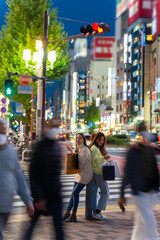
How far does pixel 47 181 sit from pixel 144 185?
117 centimetres

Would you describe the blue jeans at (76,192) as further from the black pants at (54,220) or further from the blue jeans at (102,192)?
the black pants at (54,220)

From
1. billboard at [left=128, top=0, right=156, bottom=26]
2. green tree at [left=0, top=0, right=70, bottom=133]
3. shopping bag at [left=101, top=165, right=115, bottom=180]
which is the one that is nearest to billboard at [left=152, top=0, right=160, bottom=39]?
billboard at [left=128, top=0, right=156, bottom=26]

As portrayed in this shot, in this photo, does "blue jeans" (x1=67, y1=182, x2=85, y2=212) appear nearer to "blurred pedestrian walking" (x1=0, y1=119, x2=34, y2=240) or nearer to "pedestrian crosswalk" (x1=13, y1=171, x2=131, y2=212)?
"pedestrian crosswalk" (x1=13, y1=171, x2=131, y2=212)

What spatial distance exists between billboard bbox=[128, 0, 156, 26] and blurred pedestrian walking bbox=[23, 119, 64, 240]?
104121 millimetres

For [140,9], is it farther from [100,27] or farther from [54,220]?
[54,220]

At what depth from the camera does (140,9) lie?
361 feet

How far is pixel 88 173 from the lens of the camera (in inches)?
303

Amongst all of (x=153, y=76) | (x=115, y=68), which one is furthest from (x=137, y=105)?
(x=115, y=68)

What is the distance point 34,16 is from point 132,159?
33507 millimetres

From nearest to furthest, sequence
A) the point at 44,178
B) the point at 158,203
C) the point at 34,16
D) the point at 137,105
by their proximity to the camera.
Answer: the point at 44,178 → the point at 158,203 → the point at 34,16 → the point at 137,105

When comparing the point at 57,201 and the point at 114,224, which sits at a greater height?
the point at 57,201

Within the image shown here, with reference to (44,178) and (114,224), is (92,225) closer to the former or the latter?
(114,224)

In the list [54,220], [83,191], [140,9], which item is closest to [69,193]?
[83,191]

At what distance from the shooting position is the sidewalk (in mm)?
6637
